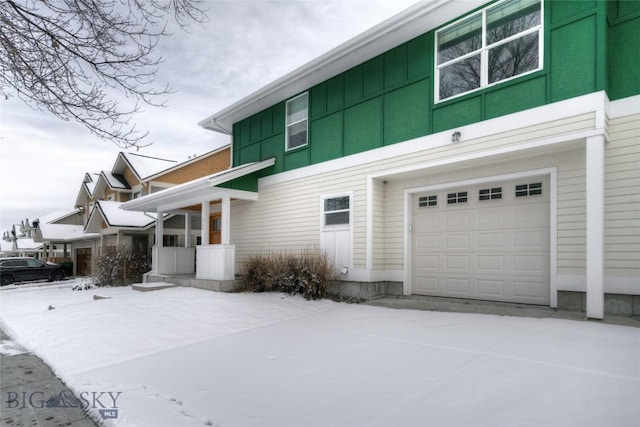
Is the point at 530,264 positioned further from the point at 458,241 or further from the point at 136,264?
the point at 136,264

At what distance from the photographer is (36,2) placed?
4152 millimetres

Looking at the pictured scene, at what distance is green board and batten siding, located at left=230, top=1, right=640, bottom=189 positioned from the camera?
20.3 ft

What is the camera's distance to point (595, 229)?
5.79 metres

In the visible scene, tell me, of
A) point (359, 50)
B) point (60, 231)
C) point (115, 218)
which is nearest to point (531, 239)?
point (359, 50)

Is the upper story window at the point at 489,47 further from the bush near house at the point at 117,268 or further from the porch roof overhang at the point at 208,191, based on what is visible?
the bush near house at the point at 117,268

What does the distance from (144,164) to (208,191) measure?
12.6m

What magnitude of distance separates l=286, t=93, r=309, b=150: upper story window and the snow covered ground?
5.91 meters

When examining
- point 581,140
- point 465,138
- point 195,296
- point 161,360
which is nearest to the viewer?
point 161,360

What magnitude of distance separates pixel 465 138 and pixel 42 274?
21.9m

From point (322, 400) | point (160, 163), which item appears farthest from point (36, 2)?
point (160, 163)

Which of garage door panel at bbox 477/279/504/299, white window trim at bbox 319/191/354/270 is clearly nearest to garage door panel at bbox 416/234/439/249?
garage door panel at bbox 477/279/504/299

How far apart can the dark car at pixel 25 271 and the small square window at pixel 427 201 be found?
2037cm

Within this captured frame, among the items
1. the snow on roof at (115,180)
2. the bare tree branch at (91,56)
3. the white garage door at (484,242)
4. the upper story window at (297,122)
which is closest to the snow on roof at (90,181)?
the snow on roof at (115,180)

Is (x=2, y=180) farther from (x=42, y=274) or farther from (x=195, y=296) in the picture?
(x=42, y=274)
